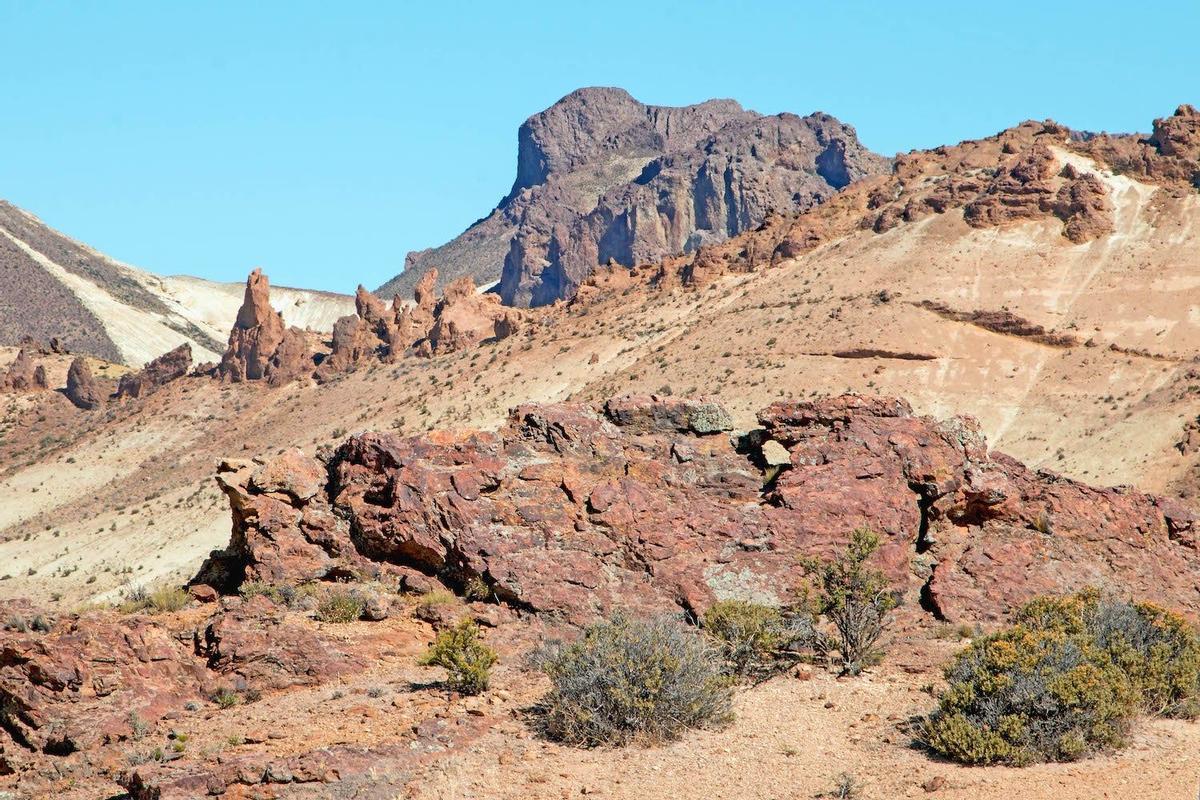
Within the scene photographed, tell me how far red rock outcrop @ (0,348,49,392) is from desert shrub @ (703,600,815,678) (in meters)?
68.0

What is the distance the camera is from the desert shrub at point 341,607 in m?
16.2

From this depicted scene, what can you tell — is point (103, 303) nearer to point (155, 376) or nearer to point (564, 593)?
point (155, 376)

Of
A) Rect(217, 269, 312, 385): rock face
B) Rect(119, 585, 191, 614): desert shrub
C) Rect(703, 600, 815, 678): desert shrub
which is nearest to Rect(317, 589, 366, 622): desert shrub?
Rect(119, 585, 191, 614): desert shrub

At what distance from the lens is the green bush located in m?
12.9

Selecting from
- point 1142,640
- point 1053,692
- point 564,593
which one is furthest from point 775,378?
point 1053,692

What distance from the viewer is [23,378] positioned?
7719 centimetres

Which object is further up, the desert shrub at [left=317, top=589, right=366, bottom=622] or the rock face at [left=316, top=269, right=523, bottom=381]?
the rock face at [left=316, top=269, right=523, bottom=381]

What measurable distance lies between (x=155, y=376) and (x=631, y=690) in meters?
64.0

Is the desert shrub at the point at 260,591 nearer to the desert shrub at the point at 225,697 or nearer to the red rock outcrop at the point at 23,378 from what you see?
the desert shrub at the point at 225,697

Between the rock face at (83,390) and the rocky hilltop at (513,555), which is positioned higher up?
the rock face at (83,390)

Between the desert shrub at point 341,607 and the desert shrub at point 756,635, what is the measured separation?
3958mm

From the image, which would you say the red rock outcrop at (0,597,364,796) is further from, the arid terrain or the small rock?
the small rock

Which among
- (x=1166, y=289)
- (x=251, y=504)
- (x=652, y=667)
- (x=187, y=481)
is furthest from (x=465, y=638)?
(x=1166, y=289)

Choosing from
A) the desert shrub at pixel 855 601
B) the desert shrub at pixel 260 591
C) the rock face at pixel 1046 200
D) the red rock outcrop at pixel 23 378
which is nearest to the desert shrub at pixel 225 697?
the desert shrub at pixel 260 591
